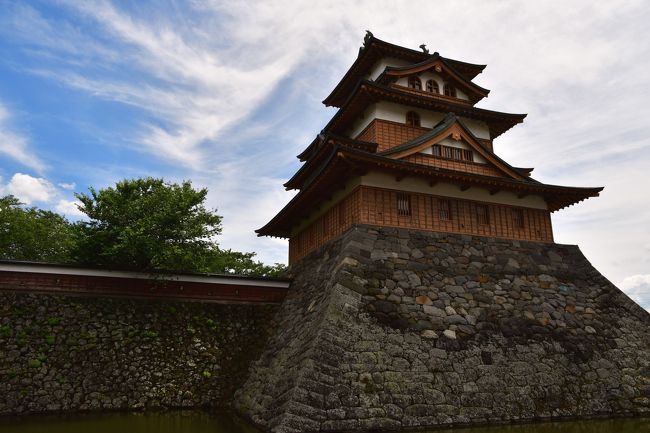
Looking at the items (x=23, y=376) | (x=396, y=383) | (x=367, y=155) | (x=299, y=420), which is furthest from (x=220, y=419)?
(x=367, y=155)

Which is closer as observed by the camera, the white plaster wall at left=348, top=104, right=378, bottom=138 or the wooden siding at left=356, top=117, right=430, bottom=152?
the wooden siding at left=356, top=117, right=430, bottom=152

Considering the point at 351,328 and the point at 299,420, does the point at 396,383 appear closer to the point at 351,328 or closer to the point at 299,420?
the point at 351,328

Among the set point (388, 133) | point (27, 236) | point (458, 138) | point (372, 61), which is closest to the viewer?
point (458, 138)

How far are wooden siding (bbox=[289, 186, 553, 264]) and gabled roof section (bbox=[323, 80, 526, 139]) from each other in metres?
4.49

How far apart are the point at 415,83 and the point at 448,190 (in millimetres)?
6115

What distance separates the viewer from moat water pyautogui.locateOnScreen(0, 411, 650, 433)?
988 cm

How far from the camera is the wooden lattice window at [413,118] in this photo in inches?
695

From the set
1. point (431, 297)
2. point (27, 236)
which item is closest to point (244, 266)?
point (27, 236)

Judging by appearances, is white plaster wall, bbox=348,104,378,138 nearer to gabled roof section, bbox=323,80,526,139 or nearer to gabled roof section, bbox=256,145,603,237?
gabled roof section, bbox=323,80,526,139

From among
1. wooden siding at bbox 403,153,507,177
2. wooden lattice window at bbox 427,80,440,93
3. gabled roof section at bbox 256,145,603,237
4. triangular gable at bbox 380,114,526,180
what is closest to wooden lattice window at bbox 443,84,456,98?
wooden lattice window at bbox 427,80,440,93

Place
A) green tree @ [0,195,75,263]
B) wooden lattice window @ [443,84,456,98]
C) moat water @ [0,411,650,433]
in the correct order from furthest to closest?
green tree @ [0,195,75,263], wooden lattice window @ [443,84,456,98], moat water @ [0,411,650,433]

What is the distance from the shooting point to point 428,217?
1471 centimetres

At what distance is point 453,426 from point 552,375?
378cm

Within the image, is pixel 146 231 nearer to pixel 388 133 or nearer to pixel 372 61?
pixel 388 133
